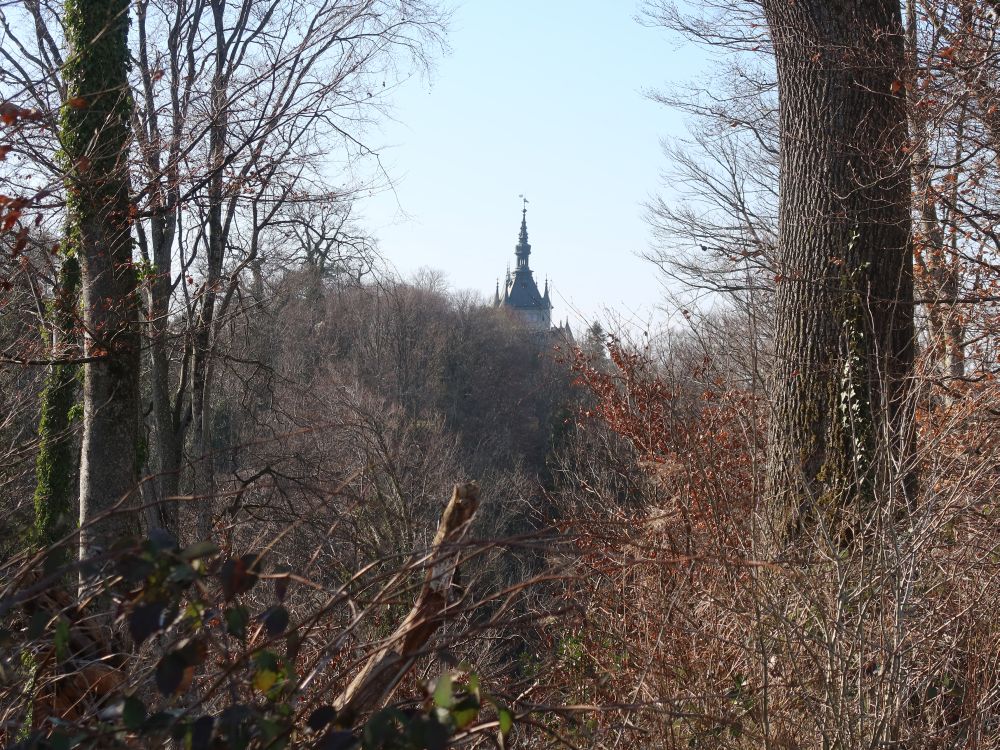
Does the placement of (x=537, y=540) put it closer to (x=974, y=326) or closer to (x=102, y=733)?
(x=102, y=733)

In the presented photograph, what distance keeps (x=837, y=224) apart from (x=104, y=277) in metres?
6.58

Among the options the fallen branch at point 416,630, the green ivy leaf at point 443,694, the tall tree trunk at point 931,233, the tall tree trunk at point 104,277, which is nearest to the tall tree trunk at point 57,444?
the tall tree trunk at point 104,277

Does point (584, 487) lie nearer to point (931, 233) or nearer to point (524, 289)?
point (931, 233)

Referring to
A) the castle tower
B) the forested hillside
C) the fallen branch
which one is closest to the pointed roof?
the castle tower

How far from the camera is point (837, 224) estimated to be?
7.69m

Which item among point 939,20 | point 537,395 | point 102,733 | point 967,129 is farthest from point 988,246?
point 537,395

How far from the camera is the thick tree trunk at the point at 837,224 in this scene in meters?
7.28

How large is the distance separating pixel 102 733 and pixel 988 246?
928cm

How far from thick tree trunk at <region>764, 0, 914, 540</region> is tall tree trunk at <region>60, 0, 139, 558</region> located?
19.2 feet

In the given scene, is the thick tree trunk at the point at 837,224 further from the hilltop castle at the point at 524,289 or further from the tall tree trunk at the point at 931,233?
the hilltop castle at the point at 524,289

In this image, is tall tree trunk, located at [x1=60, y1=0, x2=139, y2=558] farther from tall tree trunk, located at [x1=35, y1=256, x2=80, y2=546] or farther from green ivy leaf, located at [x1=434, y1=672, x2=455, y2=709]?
green ivy leaf, located at [x1=434, y1=672, x2=455, y2=709]

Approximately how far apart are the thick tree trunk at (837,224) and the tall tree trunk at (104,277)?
19.2 feet

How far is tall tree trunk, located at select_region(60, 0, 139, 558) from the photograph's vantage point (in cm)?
934

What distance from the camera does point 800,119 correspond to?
8.04 meters
